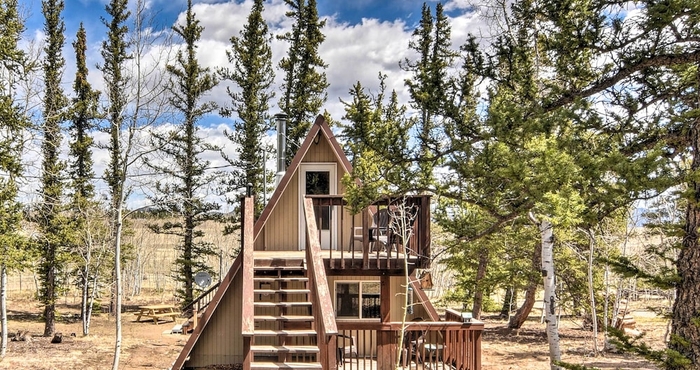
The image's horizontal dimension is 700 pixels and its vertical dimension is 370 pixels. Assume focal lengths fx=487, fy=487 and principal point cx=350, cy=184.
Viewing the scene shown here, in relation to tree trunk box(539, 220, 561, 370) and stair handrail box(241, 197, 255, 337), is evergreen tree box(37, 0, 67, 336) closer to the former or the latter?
stair handrail box(241, 197, 255, 337)

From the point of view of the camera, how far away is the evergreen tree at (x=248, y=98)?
2284 centimetres

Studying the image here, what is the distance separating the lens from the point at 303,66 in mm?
23422

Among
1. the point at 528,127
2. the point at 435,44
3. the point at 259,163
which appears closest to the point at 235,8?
the point at 259,163

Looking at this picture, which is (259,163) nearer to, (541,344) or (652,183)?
(541,344)

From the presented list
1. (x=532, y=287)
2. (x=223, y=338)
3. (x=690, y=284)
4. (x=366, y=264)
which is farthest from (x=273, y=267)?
(x=532, y=287)

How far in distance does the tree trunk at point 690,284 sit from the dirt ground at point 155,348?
5463 millimetres

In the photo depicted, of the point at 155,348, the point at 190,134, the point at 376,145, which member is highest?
the point at 190,134

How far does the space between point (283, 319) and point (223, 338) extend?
11.8 feet

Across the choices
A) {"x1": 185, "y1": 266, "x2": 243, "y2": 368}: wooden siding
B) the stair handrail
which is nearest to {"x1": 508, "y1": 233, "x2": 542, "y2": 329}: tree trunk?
{"x1": 185, "y1": 266, "x2": 243, "y2": 368}: wooden siding

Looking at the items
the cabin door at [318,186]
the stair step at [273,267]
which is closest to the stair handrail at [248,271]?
the stair step at [273,267]

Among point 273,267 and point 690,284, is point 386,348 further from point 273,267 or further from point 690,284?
point 690,284

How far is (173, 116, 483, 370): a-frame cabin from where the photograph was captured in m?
7.73

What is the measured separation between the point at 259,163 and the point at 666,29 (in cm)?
1960

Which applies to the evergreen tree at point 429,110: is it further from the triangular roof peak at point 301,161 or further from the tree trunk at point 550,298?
the tree trunk at point 550,298
